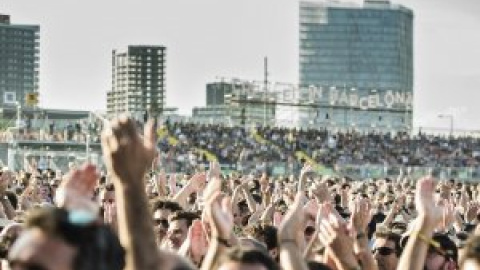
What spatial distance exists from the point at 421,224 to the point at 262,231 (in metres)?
2.43

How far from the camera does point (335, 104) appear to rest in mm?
123000

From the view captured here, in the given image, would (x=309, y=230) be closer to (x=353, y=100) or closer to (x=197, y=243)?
(x=197, y=243)

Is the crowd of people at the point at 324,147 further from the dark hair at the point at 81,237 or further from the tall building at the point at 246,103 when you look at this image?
the dark hair at the point at 81,237

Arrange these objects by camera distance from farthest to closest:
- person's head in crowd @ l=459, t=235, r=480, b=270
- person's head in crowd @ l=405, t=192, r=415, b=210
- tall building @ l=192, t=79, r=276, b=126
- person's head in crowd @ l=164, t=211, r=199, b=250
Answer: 1. tall building @ l=192, t=79, r=276, b=126
2. person's head in crowd @ l=405, t=192, r=415, b=210
3. person's head in crowd @ l=164, t=211, r=199, b=250
4. person's head in crowd @ l=459, t=235, r=480, b=270

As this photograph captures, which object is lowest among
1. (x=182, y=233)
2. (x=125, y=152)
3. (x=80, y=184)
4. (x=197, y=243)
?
(x=182, y=233)

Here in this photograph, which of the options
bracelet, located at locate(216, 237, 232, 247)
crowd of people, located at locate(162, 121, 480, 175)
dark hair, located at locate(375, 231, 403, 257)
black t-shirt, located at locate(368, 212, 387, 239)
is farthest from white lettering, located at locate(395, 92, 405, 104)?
bracelet, located at locate(216, 237, 232, 247)

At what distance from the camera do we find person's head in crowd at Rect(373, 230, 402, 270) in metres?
8.44

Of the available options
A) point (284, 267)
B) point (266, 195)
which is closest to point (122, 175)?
point (284, 267)

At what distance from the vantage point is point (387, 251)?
8.48 meters

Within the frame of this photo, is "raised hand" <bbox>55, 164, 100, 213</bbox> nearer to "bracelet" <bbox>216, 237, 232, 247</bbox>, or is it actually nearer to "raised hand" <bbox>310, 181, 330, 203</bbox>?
"bracelet" <bbox>216, 237, 232, 247</bbox>

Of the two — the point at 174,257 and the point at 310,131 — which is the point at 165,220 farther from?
the point at 310,131

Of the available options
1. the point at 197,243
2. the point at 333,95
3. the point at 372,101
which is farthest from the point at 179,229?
the point at 372,101

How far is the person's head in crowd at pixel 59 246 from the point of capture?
4.14 m

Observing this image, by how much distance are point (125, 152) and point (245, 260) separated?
95 centimetres
